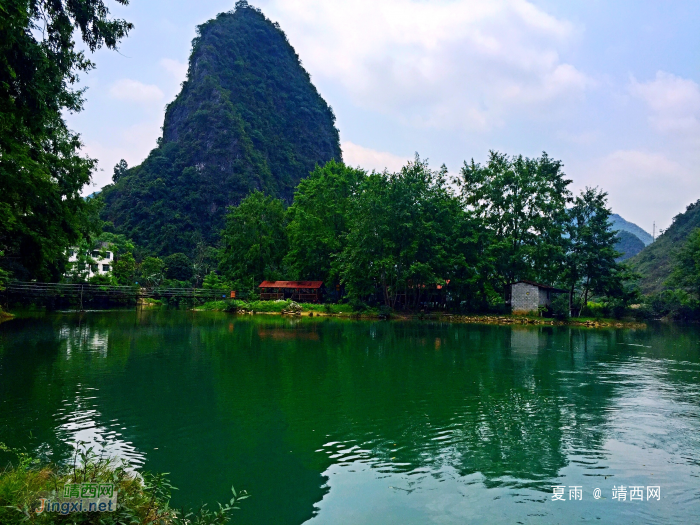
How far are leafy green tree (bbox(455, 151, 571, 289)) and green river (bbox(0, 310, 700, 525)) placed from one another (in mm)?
26685

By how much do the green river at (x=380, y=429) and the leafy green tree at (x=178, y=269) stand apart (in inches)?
2134

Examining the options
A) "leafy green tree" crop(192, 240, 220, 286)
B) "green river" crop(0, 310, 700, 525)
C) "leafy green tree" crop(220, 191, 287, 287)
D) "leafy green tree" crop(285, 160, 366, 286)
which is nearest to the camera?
"green river" crop(0, 310, 700, 525)

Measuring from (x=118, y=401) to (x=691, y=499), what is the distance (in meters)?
10.8

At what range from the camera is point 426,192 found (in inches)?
1820

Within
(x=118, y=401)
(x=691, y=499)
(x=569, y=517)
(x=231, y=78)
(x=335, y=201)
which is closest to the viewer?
(x=569, y=517)

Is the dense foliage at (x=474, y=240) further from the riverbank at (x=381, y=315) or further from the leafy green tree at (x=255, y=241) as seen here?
the leafy green tree at (x=255, y=241)

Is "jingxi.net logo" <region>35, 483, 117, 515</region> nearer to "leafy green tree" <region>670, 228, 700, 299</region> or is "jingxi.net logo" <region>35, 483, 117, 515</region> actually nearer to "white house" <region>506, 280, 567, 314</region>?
"white house" <region>506, 280, 567, 314</region>

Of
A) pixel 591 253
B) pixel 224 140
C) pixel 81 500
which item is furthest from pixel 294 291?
pixel 224 140

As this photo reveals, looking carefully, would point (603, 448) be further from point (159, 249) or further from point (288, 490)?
point (159, 249)

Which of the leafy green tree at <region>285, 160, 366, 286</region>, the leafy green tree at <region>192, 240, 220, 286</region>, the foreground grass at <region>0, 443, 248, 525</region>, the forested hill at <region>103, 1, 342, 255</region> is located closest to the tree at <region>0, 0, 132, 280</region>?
the foreground grass at <region>0, 443, 248, 525</region>

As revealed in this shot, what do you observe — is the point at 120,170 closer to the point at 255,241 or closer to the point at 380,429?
the point at 255,241

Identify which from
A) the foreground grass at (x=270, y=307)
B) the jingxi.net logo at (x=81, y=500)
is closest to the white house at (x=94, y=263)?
the foreground grass at (x=270, y=307)

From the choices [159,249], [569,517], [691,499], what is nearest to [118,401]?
[569,517]

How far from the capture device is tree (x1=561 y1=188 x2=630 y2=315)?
143 feet
